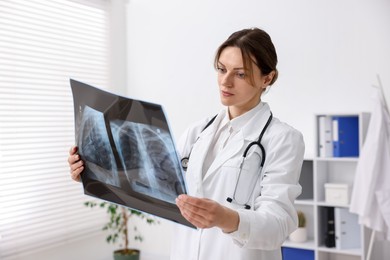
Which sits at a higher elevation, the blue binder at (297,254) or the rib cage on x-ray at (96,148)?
the rib cage on x-ray at (96,148)

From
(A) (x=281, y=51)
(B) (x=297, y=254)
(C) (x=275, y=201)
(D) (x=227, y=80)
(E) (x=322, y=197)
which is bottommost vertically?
(B) (x=297, y=254)


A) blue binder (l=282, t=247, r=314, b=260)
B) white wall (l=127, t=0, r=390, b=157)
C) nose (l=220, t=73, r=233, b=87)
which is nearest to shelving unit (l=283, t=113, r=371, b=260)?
blue binder (l=282, t=247, r=314, b=260)

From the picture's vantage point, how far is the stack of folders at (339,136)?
351cm

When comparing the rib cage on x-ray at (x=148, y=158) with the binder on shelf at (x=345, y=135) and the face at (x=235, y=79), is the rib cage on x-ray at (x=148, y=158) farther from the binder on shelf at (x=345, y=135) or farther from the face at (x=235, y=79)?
the binder on shelf at (x=345, y=135)

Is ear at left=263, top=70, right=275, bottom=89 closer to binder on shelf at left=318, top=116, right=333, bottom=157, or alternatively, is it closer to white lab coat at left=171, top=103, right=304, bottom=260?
white lab coat at left=171, top=103, right=304, bottom=260

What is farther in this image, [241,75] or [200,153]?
[200,153]

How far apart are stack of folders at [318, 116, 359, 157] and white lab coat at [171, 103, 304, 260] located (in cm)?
195

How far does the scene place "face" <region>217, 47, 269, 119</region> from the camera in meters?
1.56

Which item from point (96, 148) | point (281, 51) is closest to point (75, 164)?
point (96, 148)

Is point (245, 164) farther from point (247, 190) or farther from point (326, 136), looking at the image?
point (326, 136)

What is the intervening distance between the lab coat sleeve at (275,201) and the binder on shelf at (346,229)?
2.18 m

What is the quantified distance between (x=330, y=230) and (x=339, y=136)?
2.28 ft

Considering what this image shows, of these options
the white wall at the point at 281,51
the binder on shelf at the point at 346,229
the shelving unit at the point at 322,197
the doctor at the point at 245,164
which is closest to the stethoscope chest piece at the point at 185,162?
the doctor at the point at 245,164

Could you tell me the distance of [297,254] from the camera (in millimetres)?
3668
